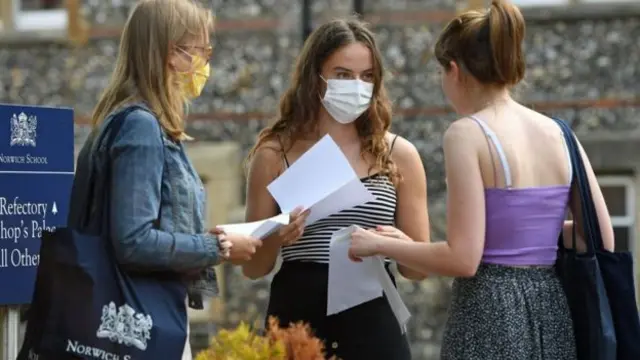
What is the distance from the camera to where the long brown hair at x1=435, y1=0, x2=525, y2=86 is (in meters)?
3.43

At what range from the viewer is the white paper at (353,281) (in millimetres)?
3871

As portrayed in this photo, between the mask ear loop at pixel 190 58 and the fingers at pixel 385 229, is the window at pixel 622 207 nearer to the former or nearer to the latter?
the fingers at pixel 385 229

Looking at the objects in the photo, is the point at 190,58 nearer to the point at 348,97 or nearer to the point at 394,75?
the point at 348,97

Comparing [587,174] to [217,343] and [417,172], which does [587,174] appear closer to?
[417,172]

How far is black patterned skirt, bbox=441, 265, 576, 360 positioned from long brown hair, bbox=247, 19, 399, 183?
0.71m

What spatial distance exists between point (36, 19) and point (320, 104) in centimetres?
868

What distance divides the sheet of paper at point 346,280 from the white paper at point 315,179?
0.42ft

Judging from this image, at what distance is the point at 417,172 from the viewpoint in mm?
4125

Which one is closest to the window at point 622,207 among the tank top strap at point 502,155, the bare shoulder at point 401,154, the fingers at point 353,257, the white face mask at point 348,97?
the bare shoulder at point 401,154

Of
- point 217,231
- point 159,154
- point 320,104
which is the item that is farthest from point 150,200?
point 320,104

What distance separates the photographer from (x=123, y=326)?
124 inches

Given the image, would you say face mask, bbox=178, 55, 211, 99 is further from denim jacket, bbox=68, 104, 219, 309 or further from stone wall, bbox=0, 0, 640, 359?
stone wall, bbox=0, 0, 640, 359

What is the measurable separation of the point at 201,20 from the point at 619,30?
25.9 feet

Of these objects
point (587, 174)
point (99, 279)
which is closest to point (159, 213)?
point (99, 279)
